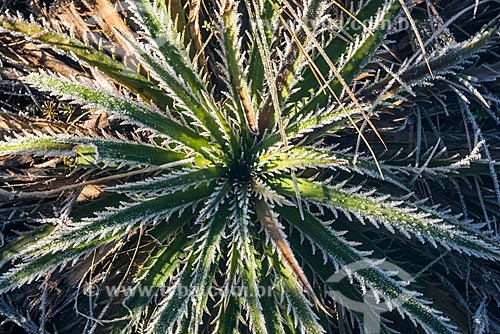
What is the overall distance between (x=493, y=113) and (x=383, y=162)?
1.65 feet

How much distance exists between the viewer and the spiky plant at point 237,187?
135 cm

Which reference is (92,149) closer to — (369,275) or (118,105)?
(118,105)

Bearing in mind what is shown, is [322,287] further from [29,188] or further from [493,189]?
[29,188]

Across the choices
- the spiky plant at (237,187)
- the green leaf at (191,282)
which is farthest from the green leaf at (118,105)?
the green leaf at (191,282)

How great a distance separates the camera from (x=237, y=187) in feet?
5.00

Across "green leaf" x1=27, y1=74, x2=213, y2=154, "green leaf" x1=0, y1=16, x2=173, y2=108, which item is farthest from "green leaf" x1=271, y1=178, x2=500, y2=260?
"green leaf" x1=0, y1=16, x2=173, y2=108

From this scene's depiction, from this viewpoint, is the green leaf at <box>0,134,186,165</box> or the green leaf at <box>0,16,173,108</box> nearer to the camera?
the green leaf at <box>0,134,186,165</box>

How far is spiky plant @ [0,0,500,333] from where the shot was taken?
1.35m

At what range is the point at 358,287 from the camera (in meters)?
1.53

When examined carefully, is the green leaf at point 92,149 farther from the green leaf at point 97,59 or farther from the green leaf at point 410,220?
the green leaf at point 410,220

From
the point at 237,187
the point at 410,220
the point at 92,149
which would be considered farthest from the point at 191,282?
the point at 410,220

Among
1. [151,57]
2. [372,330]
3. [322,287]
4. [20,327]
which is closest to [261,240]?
[322,287]

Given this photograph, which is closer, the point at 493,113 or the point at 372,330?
the point at 372,330

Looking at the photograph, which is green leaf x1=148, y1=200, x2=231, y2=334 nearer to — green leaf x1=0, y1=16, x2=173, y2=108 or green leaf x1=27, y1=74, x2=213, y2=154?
green leaf x1=27, y1=74, x2=213, y2=154
